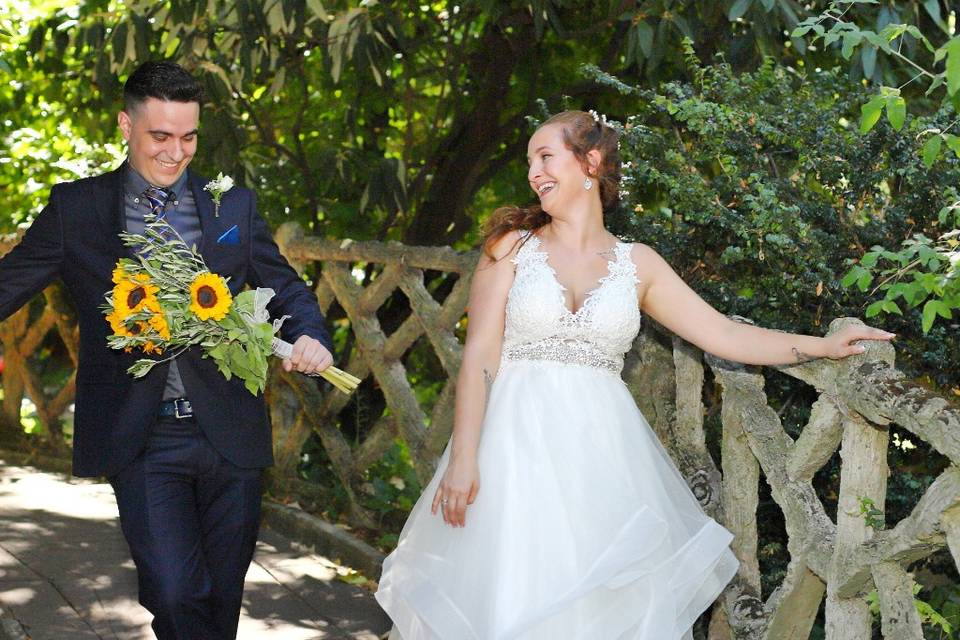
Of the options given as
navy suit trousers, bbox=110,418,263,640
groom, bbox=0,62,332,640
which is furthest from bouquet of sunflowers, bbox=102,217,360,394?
navy suit trousers, bbox=110,418,263,640

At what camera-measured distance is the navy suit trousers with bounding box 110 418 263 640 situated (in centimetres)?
381

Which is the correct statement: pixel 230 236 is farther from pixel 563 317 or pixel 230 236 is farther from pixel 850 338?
pixel 850 338

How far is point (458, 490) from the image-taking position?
12.7 feet

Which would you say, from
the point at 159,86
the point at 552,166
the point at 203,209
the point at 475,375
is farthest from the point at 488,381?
the point at 159,86

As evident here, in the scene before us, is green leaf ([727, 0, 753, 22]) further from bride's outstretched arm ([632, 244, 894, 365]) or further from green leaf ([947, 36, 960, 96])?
green leaf ([947, 36, 960, 96])

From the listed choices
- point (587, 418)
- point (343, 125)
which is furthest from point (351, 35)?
point (587, 418)

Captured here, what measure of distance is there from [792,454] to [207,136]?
14.3ft

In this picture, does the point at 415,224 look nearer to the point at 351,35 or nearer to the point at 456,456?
the point at 351,35

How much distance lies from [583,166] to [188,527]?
63.5 inches

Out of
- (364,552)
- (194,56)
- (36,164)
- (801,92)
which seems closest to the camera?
(801,92)

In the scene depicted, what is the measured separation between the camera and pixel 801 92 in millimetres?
4863

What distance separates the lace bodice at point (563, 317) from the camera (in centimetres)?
401

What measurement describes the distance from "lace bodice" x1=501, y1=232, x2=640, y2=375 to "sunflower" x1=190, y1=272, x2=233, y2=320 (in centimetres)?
87

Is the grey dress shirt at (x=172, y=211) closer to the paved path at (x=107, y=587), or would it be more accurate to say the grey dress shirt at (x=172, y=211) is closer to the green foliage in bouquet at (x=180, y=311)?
the green foliage in bouquet at (x=180, y=311)
